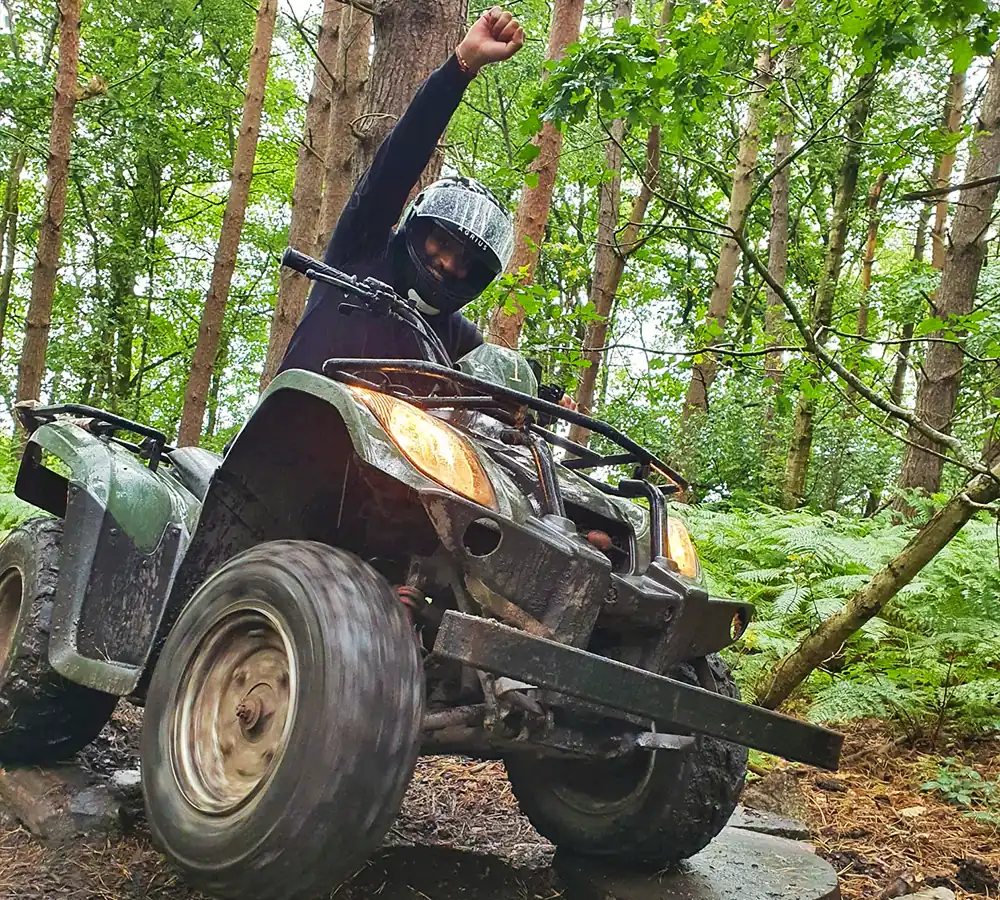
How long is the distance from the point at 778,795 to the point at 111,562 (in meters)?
3.04

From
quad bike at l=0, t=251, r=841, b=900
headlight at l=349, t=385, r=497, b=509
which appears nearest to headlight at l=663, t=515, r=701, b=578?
quad bike at l=0, t=251, r=841, b=900

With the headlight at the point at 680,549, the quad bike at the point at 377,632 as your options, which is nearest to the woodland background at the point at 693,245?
the headlight at the point at 680,549

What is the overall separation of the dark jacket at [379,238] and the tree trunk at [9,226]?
47.1 feet

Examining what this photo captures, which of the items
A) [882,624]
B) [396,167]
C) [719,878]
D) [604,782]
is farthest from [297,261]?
[882,624]

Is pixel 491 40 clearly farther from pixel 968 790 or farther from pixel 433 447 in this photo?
pixel 968 790

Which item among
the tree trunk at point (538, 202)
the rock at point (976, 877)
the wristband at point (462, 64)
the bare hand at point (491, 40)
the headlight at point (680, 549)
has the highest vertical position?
the tree trunk at point (538, 202)

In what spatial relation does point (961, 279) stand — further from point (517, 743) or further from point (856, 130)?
point (517, 743)

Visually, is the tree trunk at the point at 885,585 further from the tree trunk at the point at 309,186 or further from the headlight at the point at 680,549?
the tree trunk at the point at 309,186

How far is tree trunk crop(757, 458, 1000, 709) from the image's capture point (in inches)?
151

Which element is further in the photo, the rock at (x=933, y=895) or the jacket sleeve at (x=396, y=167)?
the jacket sleeve at (x=396, y=167)

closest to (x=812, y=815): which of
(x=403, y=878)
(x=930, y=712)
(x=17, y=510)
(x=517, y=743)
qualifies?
(x=930, y=712)

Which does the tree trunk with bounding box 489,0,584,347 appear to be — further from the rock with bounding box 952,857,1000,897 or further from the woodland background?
the rock with bounding box 952,857,1000,897

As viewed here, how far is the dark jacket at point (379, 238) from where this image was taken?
337cm

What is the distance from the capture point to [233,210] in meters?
11.3
